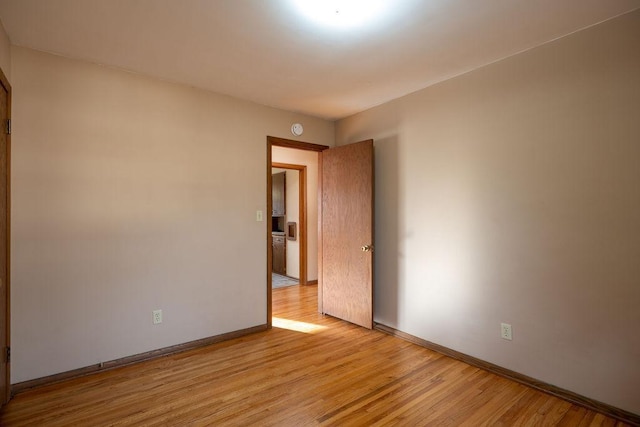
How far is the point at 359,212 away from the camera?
359cm

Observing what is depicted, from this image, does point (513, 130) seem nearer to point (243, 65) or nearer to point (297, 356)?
point (243, 65)

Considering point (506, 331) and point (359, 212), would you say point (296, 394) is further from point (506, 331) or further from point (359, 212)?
point (359, 212)

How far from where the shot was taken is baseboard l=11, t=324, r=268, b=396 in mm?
2332

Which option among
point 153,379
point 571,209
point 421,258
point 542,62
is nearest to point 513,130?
point 542,62

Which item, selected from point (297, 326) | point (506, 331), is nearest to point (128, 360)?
point (297, 326)

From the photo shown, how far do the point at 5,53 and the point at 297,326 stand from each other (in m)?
3.24

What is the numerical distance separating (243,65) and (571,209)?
8.39 ft

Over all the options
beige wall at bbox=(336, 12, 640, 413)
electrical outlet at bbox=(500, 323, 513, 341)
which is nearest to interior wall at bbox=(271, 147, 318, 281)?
beige wall at bbox=(336, 12, 640, 413)

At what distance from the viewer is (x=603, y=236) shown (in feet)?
6.79

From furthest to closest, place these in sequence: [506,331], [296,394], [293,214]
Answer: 1. [293,214]
2. [506,331]
3. [296,394]

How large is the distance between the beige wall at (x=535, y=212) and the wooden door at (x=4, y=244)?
3.05 meters

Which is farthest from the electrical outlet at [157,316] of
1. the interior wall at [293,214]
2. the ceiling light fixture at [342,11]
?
the interior wall at [293,214]

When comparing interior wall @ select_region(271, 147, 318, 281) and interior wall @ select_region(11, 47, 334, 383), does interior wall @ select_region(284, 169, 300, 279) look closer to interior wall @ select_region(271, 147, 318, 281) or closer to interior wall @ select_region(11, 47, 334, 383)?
interior wall @ select_region(271, 147, 318, 281)

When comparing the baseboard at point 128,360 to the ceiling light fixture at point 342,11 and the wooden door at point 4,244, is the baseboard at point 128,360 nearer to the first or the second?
the wooden door at point 4,244
